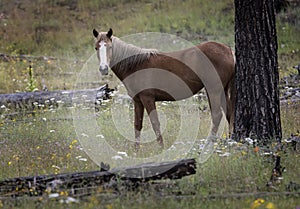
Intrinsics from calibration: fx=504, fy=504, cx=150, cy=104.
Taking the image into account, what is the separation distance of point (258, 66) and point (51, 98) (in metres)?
5.79

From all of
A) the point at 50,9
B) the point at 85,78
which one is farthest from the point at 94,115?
the point at 50,9

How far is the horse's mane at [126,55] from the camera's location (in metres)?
7.79

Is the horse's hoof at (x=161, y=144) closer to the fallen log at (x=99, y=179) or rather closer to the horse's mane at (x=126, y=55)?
the horse's mane at (x=126, y=55)

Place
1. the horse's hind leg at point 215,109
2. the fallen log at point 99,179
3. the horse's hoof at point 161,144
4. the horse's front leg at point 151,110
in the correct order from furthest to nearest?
the horse's hind leg at point 215,109 → the horse's front leg at point 151,110 → the horse's hoof at point 161,144 → the fallen log at point 99,179

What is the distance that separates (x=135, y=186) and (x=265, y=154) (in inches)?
74.6

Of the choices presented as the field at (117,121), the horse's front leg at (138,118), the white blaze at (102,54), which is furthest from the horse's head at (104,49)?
the field at (117,121)

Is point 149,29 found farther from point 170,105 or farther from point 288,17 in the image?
point 170,105

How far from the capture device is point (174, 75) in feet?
27.7

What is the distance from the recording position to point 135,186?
5.12m

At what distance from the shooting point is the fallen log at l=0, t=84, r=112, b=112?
1127 centimetres

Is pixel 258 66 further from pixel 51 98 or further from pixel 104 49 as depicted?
pixel 51 98

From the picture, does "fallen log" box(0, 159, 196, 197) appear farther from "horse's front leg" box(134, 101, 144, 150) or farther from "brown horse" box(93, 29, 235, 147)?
"horse's front leg" box(134, 101, 144, 150)

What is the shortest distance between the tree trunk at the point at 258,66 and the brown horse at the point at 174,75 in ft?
4.04

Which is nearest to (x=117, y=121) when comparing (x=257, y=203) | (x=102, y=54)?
(x=102, y=54)
